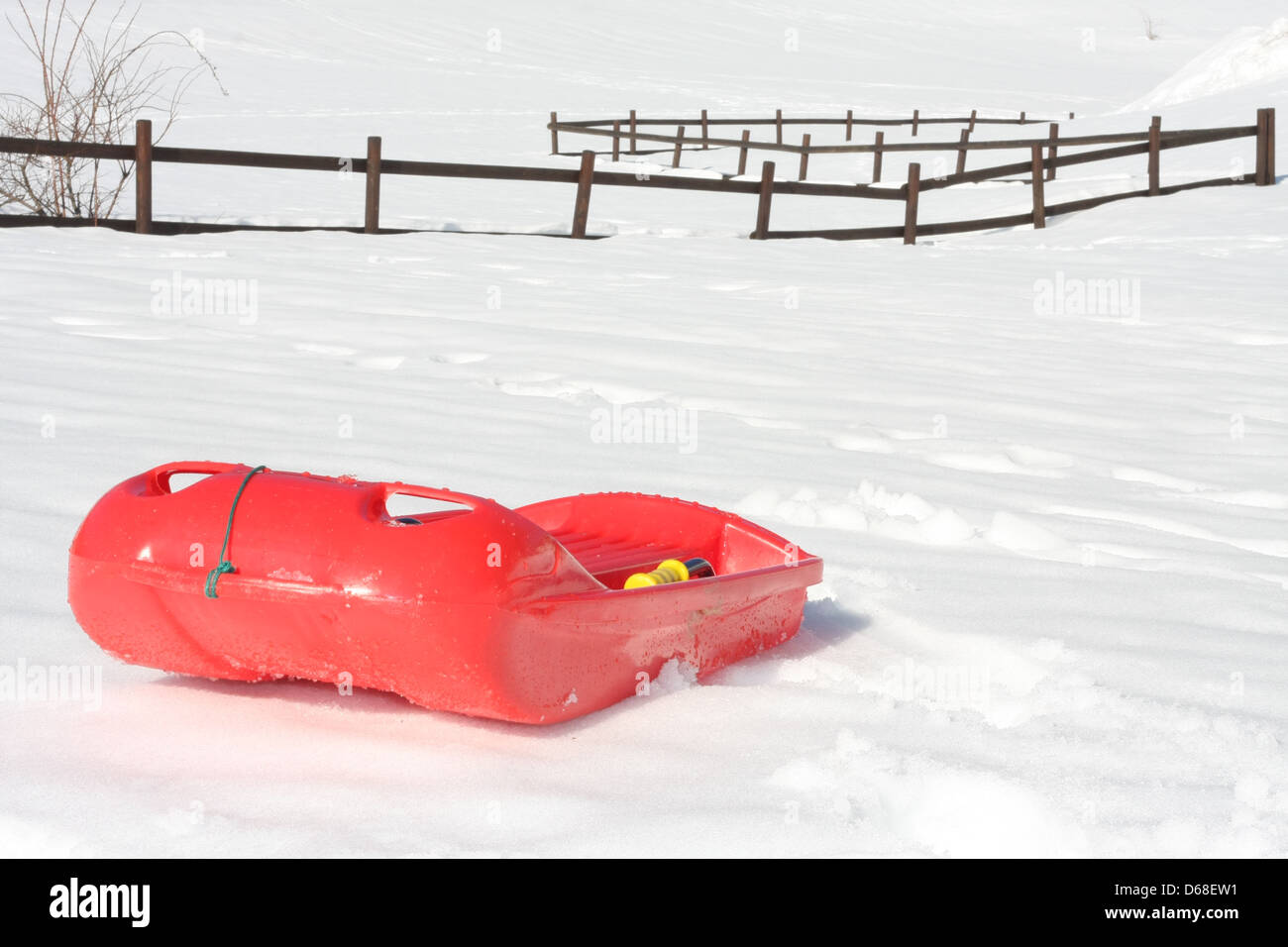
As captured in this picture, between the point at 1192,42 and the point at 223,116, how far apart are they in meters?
37.2

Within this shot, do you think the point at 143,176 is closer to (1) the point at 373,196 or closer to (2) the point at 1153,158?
(1) the point at 373,196

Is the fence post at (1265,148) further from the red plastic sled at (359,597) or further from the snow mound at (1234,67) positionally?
the red plastic sled at (359,597)

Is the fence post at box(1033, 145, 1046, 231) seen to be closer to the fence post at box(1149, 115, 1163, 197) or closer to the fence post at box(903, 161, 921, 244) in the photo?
the fence post at box(1149, 115, 1163, 197)

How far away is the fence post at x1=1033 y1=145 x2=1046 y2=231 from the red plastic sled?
1268 centimetres

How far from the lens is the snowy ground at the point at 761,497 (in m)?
1.85

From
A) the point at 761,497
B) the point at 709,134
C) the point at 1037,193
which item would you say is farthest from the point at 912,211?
the point at 709,134

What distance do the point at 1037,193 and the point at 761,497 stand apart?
11534 millimetres

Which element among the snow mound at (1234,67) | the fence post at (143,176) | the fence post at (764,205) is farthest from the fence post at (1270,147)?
the fence post at (143,176)

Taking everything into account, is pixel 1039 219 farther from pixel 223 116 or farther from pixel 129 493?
pixel 223 116

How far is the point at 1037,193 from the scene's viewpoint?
1402 cm

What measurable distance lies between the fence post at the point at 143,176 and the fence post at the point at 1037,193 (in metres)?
8.71

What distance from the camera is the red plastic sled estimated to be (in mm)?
1953

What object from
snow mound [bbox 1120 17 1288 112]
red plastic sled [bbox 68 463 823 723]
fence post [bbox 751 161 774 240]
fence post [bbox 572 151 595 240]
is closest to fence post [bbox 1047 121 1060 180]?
fence post [bbox 751 161 774 240]

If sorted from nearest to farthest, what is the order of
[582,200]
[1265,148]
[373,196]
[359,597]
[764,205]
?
[359,597], [373,196], [582,200], [764,205], [1265,148]
